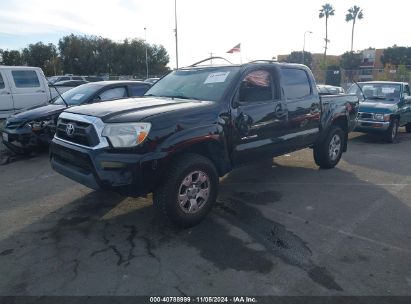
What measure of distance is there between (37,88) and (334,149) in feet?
28.7

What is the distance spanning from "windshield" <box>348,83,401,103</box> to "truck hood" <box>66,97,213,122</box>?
8150 millimetres

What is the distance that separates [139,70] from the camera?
5419 cm

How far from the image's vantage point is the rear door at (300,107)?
18.2ft

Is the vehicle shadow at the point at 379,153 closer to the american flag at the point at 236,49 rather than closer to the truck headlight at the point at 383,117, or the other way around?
the truck headlight at the point at 383,117

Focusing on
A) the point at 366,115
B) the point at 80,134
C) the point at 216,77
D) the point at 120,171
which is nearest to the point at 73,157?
the point at 80,134

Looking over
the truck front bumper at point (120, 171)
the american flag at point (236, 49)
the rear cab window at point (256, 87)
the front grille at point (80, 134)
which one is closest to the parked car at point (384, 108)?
the american flag at point (236, 49)

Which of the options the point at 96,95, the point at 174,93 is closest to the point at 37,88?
the point at 96,95

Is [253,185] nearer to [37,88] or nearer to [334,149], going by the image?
[334,149]

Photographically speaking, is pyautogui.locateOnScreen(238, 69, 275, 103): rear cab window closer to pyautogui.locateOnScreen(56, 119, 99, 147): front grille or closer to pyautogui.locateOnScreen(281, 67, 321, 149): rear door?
pyautogui.locateOnScreen(281, 67, 321, 149): rear door

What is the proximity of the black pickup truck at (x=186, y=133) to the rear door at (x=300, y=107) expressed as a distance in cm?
2

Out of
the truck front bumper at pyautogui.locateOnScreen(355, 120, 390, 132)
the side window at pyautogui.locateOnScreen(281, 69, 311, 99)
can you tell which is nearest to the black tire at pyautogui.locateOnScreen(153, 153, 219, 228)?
the side window at pyautogui.locateOnScreen(281, 69, 311, 99)

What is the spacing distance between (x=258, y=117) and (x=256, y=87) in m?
0.43

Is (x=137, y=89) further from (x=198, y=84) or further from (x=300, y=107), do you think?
(x=300, y=107)

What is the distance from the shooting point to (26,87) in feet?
35.5
